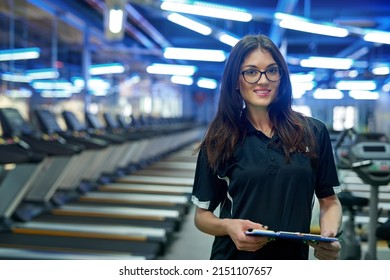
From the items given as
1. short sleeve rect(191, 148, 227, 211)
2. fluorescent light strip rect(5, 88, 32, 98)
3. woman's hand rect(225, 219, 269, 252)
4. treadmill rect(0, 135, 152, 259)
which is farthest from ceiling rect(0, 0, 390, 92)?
fluorescent light strip rect(5, 88, 32, 98)

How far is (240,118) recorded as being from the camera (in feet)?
4.48

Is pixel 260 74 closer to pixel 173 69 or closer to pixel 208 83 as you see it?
pixel 208 83

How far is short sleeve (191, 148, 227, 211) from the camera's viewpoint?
136cm

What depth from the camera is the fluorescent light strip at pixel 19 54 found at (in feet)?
17.1

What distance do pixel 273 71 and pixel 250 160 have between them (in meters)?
0.29

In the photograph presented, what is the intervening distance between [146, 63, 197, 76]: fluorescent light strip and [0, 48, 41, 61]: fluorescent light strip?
129 inches

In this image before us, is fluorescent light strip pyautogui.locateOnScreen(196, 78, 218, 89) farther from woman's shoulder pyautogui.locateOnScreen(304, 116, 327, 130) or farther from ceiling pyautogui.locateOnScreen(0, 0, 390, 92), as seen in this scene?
woman's shoulder pyautogui.locateOnScreen(304, 116, 327, 130)

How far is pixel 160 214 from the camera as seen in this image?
13.5ft

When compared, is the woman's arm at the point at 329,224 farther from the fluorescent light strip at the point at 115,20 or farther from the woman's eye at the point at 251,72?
the fluorescent light strip at the point at 115,20

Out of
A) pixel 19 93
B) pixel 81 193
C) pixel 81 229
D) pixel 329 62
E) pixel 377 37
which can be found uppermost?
pixel 377 37

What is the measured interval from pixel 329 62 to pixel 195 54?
2.88ft

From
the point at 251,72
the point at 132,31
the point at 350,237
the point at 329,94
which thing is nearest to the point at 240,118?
the point at 251,72
